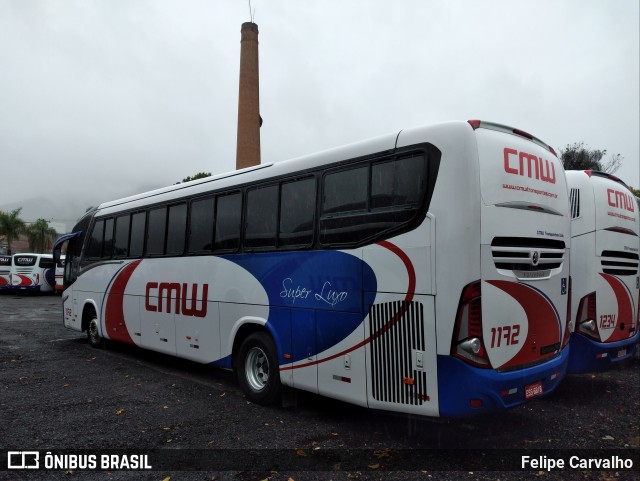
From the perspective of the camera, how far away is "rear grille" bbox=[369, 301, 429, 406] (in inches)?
184

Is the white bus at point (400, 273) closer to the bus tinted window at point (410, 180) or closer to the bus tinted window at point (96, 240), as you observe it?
the bus tinted window at point (410, 180)

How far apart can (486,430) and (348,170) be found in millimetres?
3443

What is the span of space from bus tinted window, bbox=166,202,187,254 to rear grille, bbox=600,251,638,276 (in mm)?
6619

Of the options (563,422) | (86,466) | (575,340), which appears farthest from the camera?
(575,340)

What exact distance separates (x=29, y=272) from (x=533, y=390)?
29.4 metres

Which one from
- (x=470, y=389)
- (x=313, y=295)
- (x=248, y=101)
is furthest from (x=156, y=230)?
(x=248, y=101)

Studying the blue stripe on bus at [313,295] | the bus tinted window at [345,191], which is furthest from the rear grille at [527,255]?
the bus tinted window at [345,191]

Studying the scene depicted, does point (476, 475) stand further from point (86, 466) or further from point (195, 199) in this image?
point (195, 199)

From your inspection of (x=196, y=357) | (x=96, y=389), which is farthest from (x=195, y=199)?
(x=96, y=389)

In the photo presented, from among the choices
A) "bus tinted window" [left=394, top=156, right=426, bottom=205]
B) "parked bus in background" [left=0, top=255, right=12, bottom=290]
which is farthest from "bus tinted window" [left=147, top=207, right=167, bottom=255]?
"parked bus in background" [left=0, top=255, right=12, bottom=290]

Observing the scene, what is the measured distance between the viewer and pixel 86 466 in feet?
15.5

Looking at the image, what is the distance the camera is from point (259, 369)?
267 inches

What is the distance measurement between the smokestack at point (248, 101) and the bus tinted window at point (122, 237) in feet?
67.0
